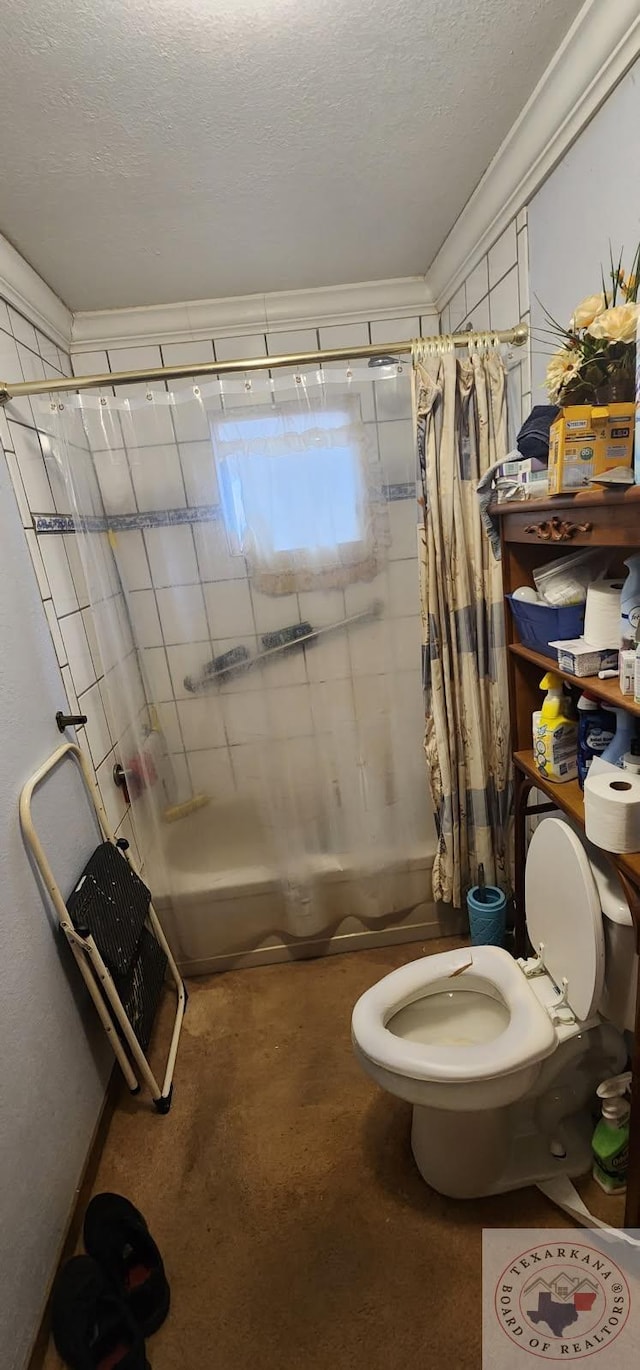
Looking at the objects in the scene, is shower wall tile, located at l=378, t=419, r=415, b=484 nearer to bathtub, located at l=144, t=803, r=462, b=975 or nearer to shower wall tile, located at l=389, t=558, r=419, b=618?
shower wall tile, located at l=389, t=558, r=419, b=618

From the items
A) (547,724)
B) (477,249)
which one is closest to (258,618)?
(547,724)

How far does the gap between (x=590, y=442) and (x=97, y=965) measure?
146 centimetres

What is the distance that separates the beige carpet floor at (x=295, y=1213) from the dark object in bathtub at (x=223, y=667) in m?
1.05

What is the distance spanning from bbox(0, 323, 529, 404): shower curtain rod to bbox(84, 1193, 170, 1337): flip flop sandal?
1.83m

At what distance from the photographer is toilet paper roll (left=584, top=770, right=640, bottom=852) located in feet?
3.08

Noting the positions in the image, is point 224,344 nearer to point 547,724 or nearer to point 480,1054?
point 547,724

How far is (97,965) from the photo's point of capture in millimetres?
1360

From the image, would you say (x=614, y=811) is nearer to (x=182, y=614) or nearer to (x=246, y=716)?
(x=246, y=716)

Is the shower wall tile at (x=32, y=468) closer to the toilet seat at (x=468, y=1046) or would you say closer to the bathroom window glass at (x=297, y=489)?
the bathroom window glass at (x=297, y=489)

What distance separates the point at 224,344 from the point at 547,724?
1.69 meters

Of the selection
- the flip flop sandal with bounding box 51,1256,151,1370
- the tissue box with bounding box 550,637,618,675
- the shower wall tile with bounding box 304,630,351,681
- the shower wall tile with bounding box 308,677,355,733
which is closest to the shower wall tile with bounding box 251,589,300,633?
the shower wall tile with bounding box 304,630,351,681

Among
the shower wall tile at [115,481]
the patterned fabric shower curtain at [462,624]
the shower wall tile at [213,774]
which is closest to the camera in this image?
the patterned fabric shower curtain at [462,624]

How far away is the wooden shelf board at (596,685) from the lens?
0.89 meters

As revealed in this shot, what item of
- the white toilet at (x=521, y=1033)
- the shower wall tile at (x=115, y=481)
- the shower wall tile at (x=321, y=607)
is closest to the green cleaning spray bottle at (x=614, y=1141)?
the white toilet at (x=521, y=1033)
